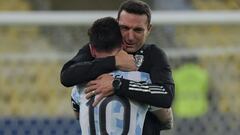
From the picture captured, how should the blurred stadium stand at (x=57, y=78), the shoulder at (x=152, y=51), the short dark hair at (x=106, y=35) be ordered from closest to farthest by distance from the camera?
the short dark hair at (x=106, y=35), the shoulder at (x=152, y=51), the blurred stadium stand at (x=57, y=78)

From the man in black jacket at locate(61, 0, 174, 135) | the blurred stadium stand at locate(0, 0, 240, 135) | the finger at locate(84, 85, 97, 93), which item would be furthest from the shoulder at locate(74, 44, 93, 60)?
the blurred stadium stand at locate(0, 0, 240, 135)

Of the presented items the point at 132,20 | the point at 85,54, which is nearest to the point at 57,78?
the point at 85,54

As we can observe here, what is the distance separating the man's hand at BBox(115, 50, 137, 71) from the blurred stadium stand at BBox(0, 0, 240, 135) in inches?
61.6

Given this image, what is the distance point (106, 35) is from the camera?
1.62 meters

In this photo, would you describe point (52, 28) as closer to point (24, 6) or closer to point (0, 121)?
point (0, 121)

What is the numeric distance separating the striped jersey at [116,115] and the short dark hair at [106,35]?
0.08 meters

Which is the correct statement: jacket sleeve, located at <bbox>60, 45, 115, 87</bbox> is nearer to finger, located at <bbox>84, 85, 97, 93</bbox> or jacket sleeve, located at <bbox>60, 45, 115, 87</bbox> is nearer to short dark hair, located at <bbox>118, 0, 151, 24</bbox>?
finger, located at <bbox>84, 85, 97, 93</bbox>

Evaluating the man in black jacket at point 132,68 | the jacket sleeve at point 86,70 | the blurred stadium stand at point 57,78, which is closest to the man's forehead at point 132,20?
the man in black jacket at point 132,68

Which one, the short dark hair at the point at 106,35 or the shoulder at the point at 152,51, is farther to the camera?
the shoulder at the point at 152,51

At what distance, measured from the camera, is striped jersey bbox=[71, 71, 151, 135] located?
1.62m

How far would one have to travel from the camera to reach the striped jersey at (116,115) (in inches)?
63.8

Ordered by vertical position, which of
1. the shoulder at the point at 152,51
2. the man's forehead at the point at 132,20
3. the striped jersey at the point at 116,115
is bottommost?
the striped jersey at the point at 116,115

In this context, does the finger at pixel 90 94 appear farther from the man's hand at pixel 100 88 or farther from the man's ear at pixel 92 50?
the man's ear at pixel 92 50

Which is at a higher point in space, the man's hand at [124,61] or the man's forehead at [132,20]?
the man's forehead at [132,20]
